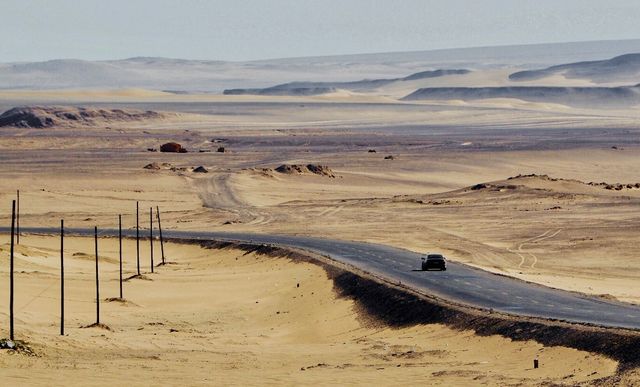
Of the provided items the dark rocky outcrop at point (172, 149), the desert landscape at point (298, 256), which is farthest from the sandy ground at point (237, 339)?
the dark rocky outcrop at point (172, 149)

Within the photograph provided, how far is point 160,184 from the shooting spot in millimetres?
122125

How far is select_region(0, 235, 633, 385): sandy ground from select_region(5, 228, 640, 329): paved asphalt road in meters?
2.89

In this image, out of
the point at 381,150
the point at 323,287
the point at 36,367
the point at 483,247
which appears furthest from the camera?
the point at 381,150

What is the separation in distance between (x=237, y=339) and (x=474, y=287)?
11.4m

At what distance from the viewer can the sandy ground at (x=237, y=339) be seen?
35.4 m

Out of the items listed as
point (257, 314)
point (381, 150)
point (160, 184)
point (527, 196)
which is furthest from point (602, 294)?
point (381, 150)

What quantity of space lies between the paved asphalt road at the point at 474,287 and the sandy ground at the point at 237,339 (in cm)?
289

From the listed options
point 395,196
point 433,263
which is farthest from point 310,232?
point 395,196

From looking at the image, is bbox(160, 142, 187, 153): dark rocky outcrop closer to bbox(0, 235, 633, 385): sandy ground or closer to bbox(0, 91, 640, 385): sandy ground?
bbox(0, 91, 640, 385): sandy ground

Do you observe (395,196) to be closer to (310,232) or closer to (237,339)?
(310,232)

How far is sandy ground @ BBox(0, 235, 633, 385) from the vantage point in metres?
35.4

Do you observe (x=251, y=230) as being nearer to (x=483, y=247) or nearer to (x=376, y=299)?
(x=483, y=247)

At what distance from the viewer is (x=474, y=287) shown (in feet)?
178

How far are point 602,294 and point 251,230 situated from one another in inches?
1509
